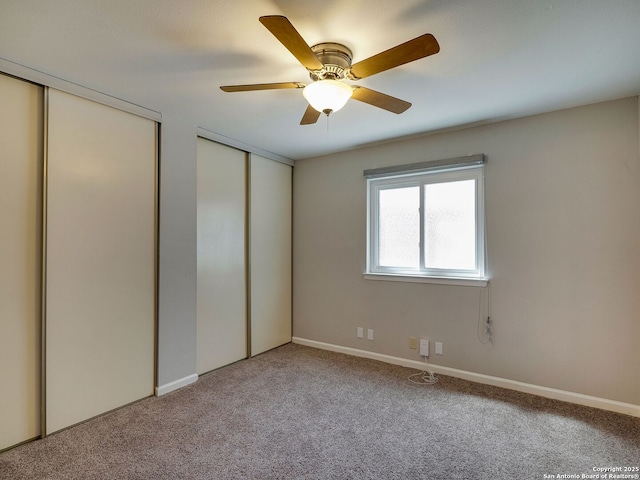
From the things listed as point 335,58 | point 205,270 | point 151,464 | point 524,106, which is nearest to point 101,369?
point 151,464

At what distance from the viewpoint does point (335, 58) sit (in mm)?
1755

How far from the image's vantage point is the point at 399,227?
3.47 m

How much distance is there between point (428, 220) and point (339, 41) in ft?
6.59

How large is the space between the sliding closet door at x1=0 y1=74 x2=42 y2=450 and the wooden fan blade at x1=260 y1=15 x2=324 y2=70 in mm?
1792

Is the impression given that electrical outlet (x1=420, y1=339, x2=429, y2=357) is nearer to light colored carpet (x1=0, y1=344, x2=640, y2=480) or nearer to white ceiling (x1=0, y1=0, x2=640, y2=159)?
light colored carpet (x1=0, y1=344, x2=640, y2=480)

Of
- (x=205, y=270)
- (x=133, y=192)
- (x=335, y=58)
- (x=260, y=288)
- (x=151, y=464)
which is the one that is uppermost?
(x=335, y=58)

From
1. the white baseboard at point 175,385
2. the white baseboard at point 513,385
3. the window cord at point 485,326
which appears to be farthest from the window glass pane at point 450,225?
the white baseboard at point 175,385

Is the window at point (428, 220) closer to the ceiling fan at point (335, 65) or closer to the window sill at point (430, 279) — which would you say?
the window sill at point (430, 279)

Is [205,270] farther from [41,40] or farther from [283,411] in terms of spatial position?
[41,40]

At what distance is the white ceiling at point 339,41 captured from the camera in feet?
4.92

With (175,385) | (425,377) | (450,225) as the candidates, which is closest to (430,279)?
(450,225)

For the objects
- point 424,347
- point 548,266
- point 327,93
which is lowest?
point 424,347

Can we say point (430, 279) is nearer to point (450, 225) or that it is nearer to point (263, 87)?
point (450, 225)

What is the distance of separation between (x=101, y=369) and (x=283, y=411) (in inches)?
52.6
